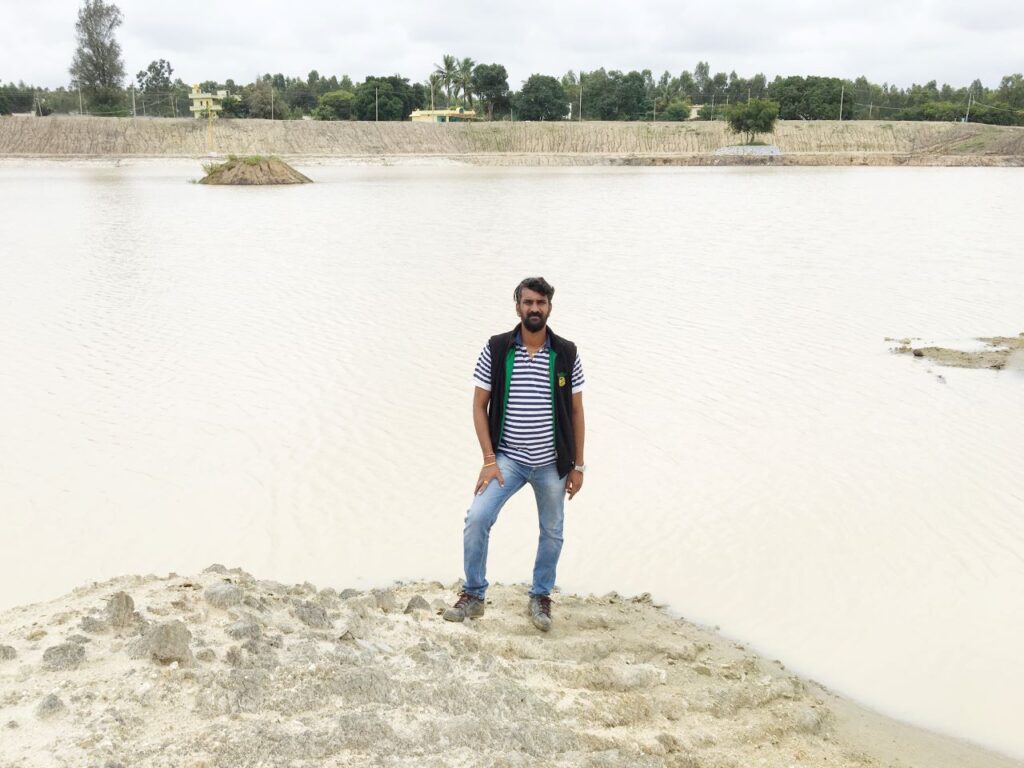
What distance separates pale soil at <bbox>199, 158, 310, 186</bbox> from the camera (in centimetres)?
4028

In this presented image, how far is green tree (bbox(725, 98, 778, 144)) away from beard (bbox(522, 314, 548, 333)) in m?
82.3

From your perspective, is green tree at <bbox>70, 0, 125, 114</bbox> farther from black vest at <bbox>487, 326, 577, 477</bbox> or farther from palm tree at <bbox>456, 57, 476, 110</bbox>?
black vest at <bbox>487, 326, 577, 477</bbox>

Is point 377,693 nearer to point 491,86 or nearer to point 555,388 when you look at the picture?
point 555,388

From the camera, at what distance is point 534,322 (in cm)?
411

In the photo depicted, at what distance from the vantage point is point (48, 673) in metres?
3.32

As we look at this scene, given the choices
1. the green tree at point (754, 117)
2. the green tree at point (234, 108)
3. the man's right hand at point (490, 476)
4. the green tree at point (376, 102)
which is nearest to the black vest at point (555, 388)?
the man's right hand at point (490, 476)

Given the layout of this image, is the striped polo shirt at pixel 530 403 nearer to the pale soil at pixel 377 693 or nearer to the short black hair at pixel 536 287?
the short black hair at pixel 536 287

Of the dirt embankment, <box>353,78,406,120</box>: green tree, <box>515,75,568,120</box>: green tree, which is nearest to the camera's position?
the dirt embankment

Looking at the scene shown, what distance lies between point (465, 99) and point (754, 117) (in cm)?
3757

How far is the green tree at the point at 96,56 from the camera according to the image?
8538 centimetres

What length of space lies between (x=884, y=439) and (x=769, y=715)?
4691mm

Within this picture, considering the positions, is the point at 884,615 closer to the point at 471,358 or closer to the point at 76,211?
the point at 471,358

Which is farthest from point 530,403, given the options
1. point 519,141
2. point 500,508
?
point 519,141

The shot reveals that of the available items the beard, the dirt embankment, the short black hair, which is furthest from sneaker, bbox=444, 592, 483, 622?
the dirt embankment
